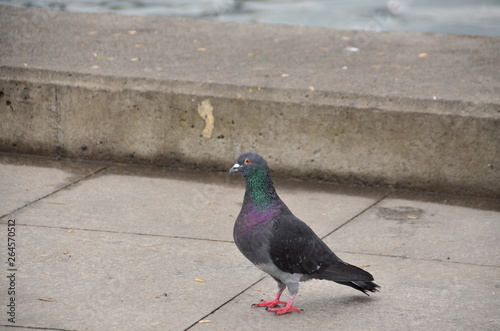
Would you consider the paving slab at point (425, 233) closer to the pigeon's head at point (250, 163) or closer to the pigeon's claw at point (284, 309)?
the pigeon's claw at point (284, 309)

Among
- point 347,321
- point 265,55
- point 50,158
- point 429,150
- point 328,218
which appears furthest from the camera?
point 265,55

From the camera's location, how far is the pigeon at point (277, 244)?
4105 millimetres

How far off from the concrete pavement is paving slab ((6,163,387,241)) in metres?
0.01

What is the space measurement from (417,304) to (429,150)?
213 cm

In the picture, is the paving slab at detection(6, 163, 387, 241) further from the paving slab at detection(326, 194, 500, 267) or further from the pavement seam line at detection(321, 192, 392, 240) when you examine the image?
the paving slab at detection(326, 194, 500, 267)

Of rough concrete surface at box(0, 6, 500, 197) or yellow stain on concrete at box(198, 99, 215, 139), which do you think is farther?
yellow stain on concrete at box(198, 99, 215, 139)

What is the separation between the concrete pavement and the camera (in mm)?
4145

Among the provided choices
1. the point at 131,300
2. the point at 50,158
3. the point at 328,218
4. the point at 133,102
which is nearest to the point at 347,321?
the point at 131,300

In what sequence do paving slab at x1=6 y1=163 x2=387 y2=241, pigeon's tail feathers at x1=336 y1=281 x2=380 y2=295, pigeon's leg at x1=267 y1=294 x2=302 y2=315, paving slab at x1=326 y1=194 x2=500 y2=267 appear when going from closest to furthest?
pigeon's leg at x1=267 y1=294 x2=302 y2=315, pigeon's tail feathers at x1=336 y1=281 x2=380 y2=295, paving slab at x1=326 y1=194 x2=500 y2=267, paving slab at x1=6 y1=163 x2=387 y2=241

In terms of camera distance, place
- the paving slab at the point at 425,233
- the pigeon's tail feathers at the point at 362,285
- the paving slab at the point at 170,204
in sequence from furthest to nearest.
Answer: the paving slab at the point at 170,204, the paving slab at the point at 425,233, the pigeon's tail feathers at the point at 362,285

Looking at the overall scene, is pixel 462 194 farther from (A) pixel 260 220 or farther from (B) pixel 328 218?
(A) pixel 260 220

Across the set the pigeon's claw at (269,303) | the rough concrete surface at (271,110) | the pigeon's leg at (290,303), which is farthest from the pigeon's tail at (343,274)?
the rough concrete surface at (271,110)

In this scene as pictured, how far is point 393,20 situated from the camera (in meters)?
14.7

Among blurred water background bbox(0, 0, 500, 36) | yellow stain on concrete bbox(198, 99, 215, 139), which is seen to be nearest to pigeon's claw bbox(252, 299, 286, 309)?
yellow stain on concrete bbox(198, 99, 215, 139)
